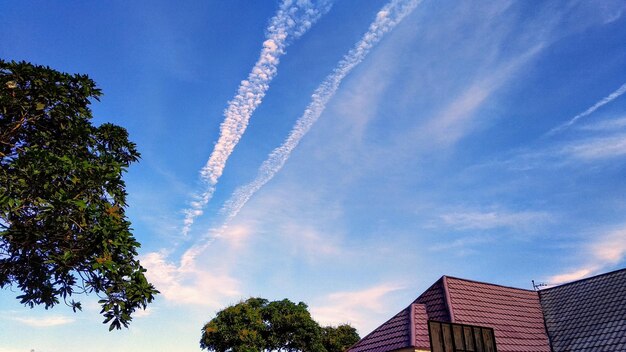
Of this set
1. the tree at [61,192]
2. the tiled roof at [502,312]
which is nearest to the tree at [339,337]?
the tiled roof at [502,312]

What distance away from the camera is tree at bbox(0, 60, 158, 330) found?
16.7m

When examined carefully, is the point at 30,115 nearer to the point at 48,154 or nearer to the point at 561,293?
the point at 48,154

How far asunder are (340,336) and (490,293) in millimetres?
31546

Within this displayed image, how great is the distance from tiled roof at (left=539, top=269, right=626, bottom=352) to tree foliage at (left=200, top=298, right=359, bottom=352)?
94.5 ft

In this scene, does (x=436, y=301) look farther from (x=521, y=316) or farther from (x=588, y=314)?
(x=588, y=314)

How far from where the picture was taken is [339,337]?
55.5 m

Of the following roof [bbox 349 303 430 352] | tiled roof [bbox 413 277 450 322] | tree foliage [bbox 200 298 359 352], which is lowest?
roof [bbox 349 303 430 352]

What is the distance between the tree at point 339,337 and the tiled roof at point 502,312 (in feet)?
100

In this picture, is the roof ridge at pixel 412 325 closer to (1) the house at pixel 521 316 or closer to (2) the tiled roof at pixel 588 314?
(1) the house at pixel 521 316

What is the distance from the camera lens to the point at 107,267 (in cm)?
1720

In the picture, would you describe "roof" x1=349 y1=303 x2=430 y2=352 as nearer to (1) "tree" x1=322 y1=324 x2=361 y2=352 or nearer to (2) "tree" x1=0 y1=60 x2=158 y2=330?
(2) "tree" x1=0 y1=60 x2=158 y2=330

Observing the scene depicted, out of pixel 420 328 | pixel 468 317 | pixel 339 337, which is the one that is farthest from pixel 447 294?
pixel 339 337

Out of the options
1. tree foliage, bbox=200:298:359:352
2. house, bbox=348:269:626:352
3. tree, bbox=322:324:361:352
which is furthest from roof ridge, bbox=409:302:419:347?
tree, bbox=322:324:361:352

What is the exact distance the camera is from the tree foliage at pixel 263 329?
163 feet
